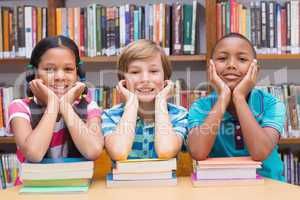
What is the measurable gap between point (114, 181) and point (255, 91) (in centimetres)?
66

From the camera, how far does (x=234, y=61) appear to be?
1.49 meters

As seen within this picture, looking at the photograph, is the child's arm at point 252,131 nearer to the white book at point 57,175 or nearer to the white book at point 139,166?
the white book at point 139,166

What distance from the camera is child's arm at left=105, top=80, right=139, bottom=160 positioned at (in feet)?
4.18

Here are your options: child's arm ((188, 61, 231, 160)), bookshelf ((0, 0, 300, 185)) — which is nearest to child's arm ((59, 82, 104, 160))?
child's arm ((188, 61, 231, 160))

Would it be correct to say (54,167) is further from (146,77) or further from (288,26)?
(288,26)

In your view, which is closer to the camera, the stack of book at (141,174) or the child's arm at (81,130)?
the stack of book at (141,174)

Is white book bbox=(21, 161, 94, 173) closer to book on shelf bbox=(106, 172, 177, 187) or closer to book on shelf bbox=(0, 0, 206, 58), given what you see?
book on shelf bbox=(106, 172, 177, 187)

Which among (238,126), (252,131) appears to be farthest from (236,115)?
(252,131)

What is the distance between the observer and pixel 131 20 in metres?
2.27

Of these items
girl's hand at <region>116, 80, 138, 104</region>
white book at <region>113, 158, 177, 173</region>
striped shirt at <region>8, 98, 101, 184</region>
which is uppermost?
girl's hand at <region>116, 80, 138, 104</region>

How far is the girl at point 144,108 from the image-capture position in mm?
1375

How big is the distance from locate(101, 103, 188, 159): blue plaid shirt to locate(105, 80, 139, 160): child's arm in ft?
0.15

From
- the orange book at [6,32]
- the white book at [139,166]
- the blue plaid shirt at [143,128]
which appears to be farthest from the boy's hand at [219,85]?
the orange book at [6,32]

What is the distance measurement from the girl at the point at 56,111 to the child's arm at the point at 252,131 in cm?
46
